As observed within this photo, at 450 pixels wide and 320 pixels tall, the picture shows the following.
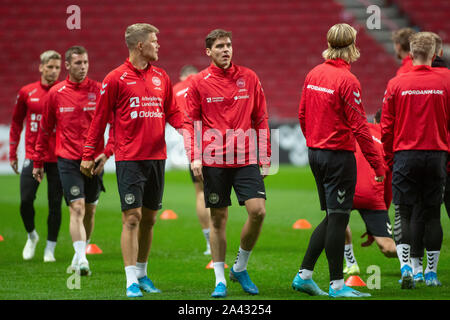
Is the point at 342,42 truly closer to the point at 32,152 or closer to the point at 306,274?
the point at 306,274

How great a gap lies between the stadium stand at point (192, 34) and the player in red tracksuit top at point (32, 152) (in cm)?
1695

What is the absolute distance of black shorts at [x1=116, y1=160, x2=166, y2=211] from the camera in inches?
249

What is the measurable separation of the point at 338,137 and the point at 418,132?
0.85m

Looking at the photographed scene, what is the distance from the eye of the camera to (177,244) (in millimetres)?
9906

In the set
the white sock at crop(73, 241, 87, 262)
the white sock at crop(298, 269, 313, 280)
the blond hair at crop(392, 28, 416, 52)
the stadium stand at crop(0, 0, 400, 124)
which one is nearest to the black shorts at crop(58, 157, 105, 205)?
the white sock at crop(73, 241, 87, 262)

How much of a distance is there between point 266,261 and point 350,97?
9.81ft

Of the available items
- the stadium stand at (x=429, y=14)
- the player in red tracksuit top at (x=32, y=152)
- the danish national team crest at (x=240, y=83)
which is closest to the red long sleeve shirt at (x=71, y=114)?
the player in red tracksuit top at (x=32, y=152)

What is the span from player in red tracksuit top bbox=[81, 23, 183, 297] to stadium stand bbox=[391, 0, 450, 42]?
69.4 ft

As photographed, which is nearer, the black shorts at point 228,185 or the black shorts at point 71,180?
the black shorts at point 228,185

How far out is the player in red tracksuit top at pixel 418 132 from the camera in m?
6.39

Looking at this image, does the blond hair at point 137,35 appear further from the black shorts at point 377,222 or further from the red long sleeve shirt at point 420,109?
the black shorts at point 377,222

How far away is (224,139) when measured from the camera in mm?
6352

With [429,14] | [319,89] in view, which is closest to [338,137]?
[319,89]

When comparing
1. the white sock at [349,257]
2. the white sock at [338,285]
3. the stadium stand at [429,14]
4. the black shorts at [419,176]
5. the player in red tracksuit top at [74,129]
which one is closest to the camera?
the white sock at [338,285]
